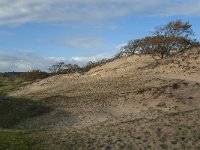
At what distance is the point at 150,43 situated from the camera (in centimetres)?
5062

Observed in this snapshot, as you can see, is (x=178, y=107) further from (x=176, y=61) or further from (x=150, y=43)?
(x=150, y=43)

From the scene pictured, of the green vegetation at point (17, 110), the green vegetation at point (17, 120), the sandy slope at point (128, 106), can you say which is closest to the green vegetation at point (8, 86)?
the sandy slope at point (128, 106)

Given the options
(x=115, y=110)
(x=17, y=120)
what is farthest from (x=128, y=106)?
(x=17, y=120)

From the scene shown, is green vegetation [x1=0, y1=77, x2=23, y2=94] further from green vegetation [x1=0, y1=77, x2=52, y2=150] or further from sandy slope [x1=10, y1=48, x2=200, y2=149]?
green vegetation [x1=0, y1=77, x2=52, y2=150]

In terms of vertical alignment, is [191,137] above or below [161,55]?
below

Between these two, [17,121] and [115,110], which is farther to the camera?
[17,121]

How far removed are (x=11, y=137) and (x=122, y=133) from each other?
4530 millimetres

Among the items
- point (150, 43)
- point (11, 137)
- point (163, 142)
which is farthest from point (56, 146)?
point (150, 43)

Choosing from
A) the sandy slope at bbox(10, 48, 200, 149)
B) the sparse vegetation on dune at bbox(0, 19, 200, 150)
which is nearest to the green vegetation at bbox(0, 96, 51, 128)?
the sparse vegetation on dune at bbox(0, 19, 200, 150)

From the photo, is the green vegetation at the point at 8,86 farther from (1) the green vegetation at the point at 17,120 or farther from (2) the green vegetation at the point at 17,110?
(2) the green vegetation at the point at 17,110

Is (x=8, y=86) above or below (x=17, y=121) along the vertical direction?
above

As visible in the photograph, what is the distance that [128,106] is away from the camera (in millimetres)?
31234

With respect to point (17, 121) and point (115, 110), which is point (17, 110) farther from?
point (115, 110)

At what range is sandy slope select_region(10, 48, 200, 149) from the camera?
21.0 metres
